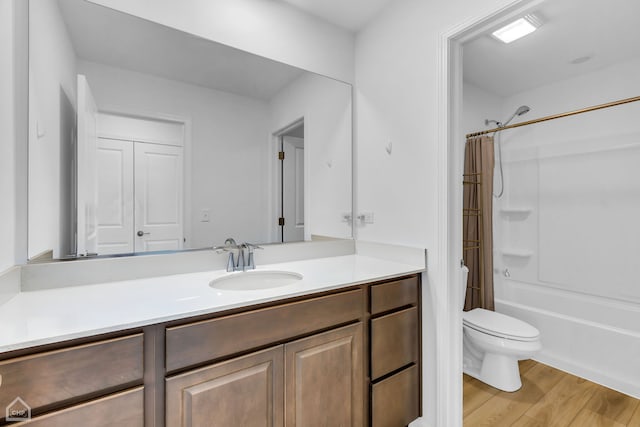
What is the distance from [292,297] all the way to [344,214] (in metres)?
0.99

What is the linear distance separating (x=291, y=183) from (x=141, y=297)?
1.08 metres

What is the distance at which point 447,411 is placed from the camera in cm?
146

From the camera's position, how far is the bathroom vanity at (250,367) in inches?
30.0

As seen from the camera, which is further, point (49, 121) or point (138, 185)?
point (138, 185)

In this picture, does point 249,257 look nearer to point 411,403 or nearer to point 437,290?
point 437,290

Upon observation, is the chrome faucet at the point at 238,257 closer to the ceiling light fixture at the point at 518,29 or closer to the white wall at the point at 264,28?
the white wall at the point at 264,28

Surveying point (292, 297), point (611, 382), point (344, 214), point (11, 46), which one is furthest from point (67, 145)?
point (611, 382)

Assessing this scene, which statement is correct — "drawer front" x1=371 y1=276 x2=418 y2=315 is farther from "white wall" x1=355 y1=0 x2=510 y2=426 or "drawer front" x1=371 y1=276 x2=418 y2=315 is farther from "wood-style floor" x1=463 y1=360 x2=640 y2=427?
"wood-style floor" x1=463 y1=360 x2=640 y2=427

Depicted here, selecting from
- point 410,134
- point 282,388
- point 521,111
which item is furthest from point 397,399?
point 521,111

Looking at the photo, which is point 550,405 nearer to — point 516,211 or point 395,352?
point 395,352

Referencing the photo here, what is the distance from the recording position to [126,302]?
99cm

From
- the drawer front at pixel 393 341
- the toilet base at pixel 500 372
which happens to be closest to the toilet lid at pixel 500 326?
the toilet base at pixel 500 372

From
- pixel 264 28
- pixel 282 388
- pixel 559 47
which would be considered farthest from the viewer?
pixel 559 47

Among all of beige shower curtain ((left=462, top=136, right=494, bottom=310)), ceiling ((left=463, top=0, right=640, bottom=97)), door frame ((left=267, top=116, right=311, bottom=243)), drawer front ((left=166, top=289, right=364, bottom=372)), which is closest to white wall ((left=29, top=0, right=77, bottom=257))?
drawer front ((left=166, top=289, right=364, bottom=372))
